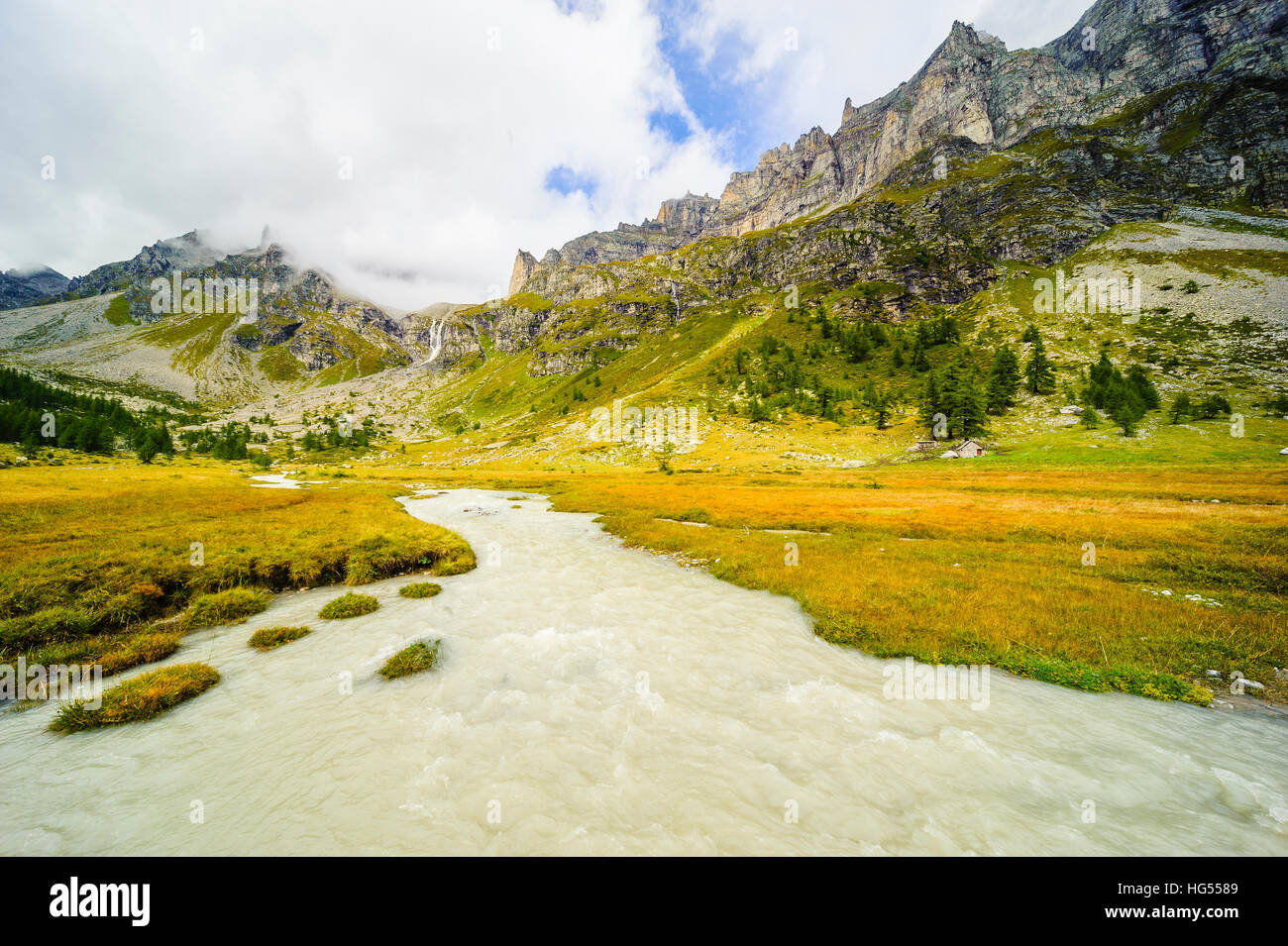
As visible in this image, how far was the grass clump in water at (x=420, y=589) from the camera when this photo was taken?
19.6 metres

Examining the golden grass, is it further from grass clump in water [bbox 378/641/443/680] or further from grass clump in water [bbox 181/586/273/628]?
grass clump in water [bbox 378/641/443/680]

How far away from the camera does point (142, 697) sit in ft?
35.3

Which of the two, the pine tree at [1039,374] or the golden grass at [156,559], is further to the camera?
the pine tree at [1039,374]

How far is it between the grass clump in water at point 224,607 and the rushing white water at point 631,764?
2179 millimetres

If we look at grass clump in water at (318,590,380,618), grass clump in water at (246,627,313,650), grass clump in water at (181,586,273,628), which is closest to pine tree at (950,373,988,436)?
grass clump in water at (318,590,380,618)

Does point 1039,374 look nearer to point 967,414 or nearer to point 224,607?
point 967,414

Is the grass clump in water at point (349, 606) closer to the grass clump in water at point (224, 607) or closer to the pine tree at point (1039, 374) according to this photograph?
the grass clump in water at point (224, 607)

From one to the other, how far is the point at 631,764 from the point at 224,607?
17785mm

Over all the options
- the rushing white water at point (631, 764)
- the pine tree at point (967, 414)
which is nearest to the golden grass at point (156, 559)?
the rushing white water at point (631, 764)

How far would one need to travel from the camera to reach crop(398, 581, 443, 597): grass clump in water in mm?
19641
